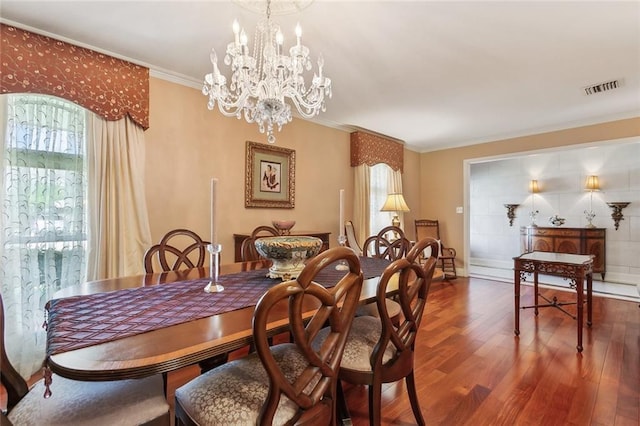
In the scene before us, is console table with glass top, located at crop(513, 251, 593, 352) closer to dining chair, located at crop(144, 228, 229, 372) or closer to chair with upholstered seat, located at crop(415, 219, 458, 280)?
chair with upholstered seat, located at crop(415, 219, 458, 280)

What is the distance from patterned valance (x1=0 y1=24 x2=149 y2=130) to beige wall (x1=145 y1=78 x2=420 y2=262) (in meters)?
0.17

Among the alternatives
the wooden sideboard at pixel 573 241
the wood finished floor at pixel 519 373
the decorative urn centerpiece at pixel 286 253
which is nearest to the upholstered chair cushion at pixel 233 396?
the decorative urn centerpiece at pixel 286 253

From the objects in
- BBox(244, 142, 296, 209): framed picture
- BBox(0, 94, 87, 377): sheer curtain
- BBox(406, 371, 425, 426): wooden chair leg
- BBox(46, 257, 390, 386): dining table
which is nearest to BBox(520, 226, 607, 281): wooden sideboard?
BBox(244, 142, 296, 209): framed picture

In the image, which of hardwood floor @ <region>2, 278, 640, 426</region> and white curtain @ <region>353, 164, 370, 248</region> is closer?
hardwood floor @ <region>2, 278, 640, 426</region>

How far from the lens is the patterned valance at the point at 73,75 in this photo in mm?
2016

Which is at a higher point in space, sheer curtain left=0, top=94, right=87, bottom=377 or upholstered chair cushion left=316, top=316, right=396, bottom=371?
sheer curtain left=0, top=94, right=87, bottom=377

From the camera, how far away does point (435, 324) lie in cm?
306

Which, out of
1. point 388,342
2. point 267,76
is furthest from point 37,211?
point 388,342

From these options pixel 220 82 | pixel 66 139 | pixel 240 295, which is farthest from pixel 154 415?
pixel 66 139

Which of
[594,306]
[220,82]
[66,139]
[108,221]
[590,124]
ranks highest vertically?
[590,124]

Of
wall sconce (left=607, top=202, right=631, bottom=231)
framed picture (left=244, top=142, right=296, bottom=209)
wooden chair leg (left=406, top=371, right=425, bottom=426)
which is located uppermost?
framed picture (left=244, top=142, right=296, bottom=209)

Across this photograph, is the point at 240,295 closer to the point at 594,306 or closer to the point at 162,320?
the point at 162,320

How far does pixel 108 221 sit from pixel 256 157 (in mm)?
1607

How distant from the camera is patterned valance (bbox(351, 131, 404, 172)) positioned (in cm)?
457
